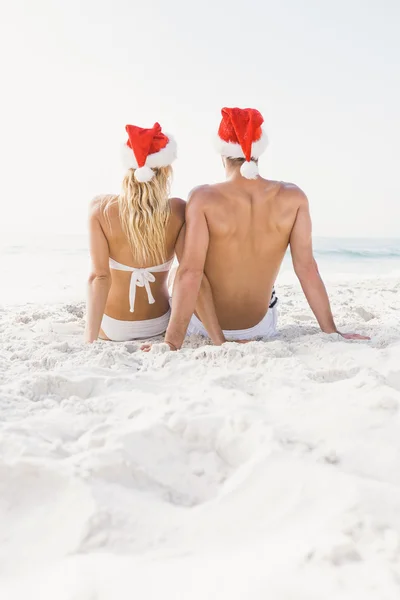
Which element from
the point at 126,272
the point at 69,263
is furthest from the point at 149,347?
the point at 69,263

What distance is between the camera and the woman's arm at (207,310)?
9.49 feet

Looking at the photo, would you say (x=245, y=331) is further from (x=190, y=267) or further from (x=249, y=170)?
(x=249, y=170)

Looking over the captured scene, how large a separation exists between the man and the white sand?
26.5 inches

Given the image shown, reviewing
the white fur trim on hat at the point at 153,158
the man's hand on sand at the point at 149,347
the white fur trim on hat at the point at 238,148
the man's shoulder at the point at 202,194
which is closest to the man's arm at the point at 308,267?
the white fur trim on hat at the point at 238,148

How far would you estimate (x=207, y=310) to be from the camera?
294cm

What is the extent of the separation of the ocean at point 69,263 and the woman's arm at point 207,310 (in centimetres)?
329

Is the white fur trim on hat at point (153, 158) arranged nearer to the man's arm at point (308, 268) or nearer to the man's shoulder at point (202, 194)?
the man's shoulder at point (202, 194)

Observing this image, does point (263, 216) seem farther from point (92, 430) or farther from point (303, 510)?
point (303, 510)

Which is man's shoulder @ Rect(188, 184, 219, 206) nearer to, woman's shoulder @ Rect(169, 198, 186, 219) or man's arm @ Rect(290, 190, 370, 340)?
woman's shoulder @ Rect(169, 198, 186, 219)

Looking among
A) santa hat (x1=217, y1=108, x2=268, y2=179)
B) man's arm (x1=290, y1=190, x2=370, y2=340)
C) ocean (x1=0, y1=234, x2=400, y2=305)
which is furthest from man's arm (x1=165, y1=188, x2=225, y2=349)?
ocean (x1=0, y1=234, x2=400, y2=305)

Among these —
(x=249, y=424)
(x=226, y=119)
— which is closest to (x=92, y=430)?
(x=249, y=424)

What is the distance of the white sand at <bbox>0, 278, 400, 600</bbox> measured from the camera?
40.0 inches

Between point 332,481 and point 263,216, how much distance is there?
1768mm

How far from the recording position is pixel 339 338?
274cm
